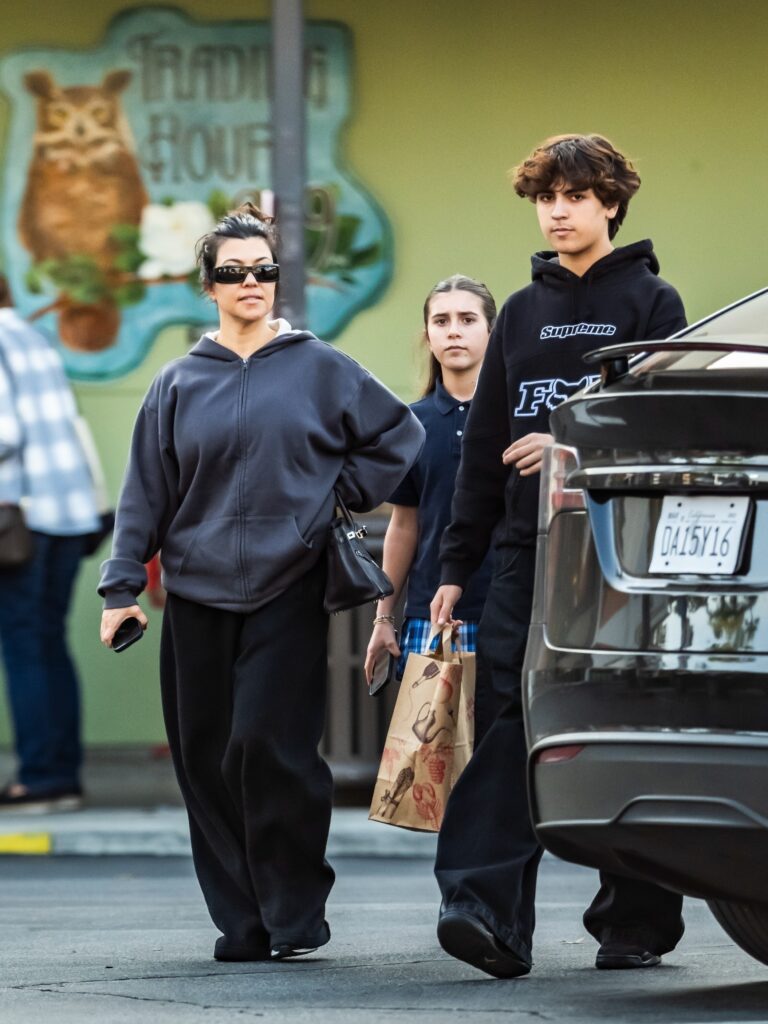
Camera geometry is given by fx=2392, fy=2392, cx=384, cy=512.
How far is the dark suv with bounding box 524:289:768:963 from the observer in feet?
14.0

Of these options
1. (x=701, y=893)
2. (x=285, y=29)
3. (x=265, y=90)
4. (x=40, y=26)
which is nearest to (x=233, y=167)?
(x=265, y=90)

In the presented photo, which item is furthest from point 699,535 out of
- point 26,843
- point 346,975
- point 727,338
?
point 26,843

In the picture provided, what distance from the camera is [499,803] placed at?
531cm

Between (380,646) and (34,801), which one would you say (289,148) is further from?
(380,646)

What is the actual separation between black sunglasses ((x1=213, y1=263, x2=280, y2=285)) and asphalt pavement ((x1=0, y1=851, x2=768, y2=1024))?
162 centimetres

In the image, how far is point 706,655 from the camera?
430cm

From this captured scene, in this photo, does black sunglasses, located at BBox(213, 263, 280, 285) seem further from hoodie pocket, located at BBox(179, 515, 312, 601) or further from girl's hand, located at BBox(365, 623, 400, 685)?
girl's hand, located at BBox(365, 623, 400, 685)

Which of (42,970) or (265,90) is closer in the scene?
(42,970)

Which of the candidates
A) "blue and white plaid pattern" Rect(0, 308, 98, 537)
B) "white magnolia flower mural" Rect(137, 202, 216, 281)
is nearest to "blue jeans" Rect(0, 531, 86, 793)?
"blue and white plaid pattern" Rect(0, 308, 98, 537)

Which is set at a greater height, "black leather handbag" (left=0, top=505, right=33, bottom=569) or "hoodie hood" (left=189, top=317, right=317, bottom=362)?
"hoodie hood" (left=189, top=317, right=317, bottom=362)

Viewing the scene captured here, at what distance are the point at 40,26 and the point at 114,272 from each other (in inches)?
50.1

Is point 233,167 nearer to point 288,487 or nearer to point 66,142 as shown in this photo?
point 66,142

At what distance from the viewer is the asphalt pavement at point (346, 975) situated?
4773 millimetres

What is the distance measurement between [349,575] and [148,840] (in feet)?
13.1
